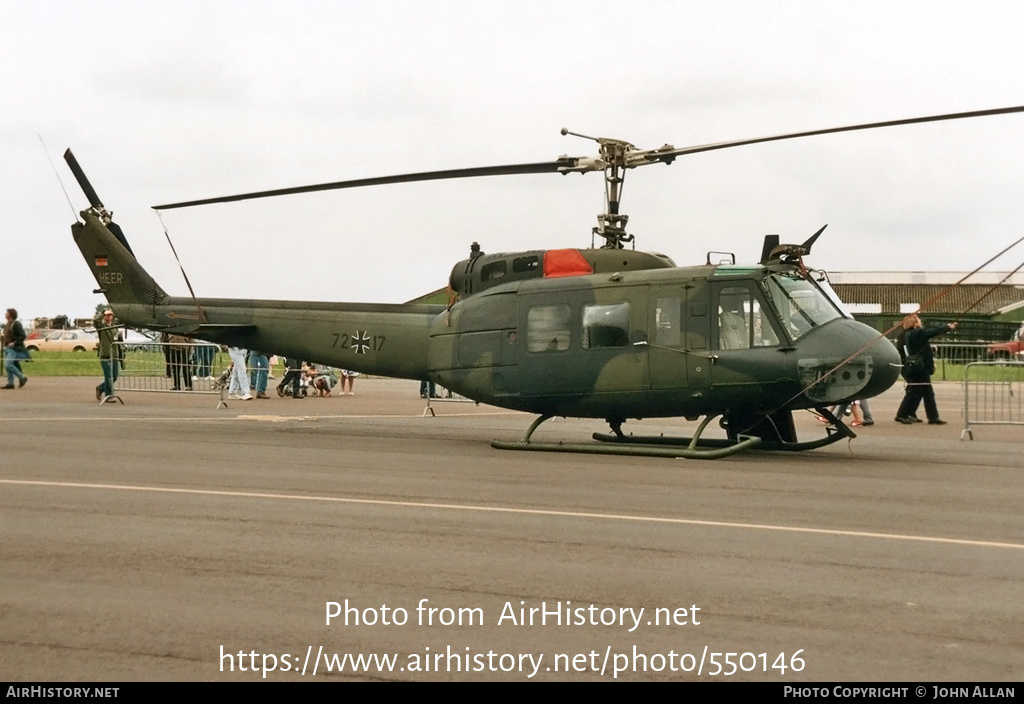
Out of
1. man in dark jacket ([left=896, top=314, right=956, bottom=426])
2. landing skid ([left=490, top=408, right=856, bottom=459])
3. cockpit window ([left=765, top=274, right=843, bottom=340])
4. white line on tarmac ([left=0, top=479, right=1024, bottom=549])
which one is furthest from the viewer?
man in dark jacket ([left=896, top=314, right=956, bottom=426])

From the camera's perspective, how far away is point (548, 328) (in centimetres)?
1442

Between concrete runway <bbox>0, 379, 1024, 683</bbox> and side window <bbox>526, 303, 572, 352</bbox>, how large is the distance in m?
1.67

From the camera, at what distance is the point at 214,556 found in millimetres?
6992

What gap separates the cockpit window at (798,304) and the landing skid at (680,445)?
103cm

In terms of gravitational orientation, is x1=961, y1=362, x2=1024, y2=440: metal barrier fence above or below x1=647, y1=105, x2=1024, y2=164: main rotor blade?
below

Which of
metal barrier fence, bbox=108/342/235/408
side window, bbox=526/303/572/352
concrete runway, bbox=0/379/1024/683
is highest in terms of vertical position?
side window, bbox=526/303/572/352

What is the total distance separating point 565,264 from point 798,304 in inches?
120

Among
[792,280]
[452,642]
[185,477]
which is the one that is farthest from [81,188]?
[452,642]

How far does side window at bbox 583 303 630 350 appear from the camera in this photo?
13938 mm

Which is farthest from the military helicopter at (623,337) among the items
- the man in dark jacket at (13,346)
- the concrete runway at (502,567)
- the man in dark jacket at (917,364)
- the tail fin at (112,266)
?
the man in dark jacket at (13,346)

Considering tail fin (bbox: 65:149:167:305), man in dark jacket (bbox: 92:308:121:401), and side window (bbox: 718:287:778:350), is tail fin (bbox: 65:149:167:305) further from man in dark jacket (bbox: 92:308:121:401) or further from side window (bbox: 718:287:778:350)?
side window (bbox: 718:287:778:350)

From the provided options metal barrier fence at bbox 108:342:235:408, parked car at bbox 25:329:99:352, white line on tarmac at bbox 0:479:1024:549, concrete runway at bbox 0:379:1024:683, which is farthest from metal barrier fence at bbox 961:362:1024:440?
Answer: parked car at bbox 25:329:99:352

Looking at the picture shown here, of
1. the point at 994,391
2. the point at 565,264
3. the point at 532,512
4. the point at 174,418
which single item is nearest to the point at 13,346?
the point at 174,418
